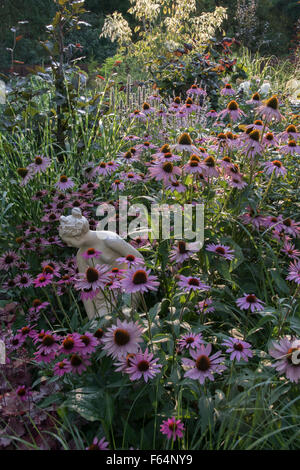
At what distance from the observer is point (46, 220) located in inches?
87.0

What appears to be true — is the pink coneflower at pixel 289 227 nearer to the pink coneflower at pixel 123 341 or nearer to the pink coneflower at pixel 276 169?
the pink coneflower at pixel 276 169

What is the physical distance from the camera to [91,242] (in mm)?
1840

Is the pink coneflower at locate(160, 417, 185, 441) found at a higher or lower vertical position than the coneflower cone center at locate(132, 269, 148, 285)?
lower

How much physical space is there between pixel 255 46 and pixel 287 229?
37.1ft

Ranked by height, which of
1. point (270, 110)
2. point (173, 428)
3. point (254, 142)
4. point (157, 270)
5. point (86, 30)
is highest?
point (270, 110)

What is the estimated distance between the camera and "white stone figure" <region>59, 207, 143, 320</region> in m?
1.75

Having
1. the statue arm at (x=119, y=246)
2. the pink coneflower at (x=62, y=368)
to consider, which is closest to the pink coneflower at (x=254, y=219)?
the statue arm at (x=119, y=246)

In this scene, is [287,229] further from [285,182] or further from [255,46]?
[255,46]

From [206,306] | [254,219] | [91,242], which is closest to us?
[206,306]

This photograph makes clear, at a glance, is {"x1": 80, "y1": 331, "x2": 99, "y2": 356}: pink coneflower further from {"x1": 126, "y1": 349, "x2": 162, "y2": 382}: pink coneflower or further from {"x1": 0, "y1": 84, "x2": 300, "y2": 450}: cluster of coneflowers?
{"x1": 126, "y1": 349, "x2": 162, "y2": 382}: pink coneflower

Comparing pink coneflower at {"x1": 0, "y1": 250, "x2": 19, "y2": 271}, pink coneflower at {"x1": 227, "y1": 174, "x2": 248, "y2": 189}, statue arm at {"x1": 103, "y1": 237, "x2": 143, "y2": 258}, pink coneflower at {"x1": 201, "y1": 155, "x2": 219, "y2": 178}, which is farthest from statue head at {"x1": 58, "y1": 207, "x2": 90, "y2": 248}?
pink coneflower at {"x1": 227, "y1": 174, "x2": 248, "y2": 189}

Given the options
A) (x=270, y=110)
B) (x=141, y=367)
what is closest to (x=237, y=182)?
(x=270, y=110)

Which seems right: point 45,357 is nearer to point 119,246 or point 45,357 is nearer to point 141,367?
point 141,367
